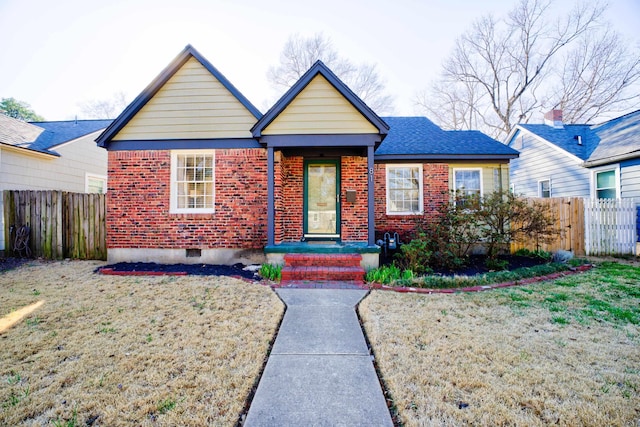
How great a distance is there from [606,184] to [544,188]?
299 cm

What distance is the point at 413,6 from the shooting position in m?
13.3

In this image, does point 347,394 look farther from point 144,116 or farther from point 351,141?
point 144,116

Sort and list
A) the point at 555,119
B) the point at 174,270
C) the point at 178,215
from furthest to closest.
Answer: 1. the point at 555,119
2. the point at 178,215
3. the point at 174,270

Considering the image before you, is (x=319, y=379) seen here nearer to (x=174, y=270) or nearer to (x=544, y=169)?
(x=174, y=270)

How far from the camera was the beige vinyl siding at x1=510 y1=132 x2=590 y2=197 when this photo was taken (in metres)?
11.0

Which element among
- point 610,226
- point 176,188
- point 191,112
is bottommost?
point 610,226

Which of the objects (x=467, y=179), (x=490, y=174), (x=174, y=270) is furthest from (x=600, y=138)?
(x=174, y=270)

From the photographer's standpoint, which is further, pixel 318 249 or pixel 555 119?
pixel 555 119

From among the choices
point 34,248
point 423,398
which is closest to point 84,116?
point 34,248

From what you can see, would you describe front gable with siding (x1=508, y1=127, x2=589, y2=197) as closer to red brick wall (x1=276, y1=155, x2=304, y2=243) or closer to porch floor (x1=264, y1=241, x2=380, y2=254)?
porch floor (x1=264, y1=241, x2=380, y2=254)

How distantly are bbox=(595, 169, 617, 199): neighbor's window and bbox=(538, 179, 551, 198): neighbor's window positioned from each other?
2.20m

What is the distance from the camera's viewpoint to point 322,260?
6.53 metres

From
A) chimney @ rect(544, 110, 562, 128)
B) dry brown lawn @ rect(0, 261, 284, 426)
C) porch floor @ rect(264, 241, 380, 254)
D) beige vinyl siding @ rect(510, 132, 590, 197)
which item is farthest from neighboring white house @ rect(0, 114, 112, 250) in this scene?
chimney @ rect(544, 110, 562, 128)

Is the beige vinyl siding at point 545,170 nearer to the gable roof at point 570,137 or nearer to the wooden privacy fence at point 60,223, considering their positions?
the gable roof at point 570,137
